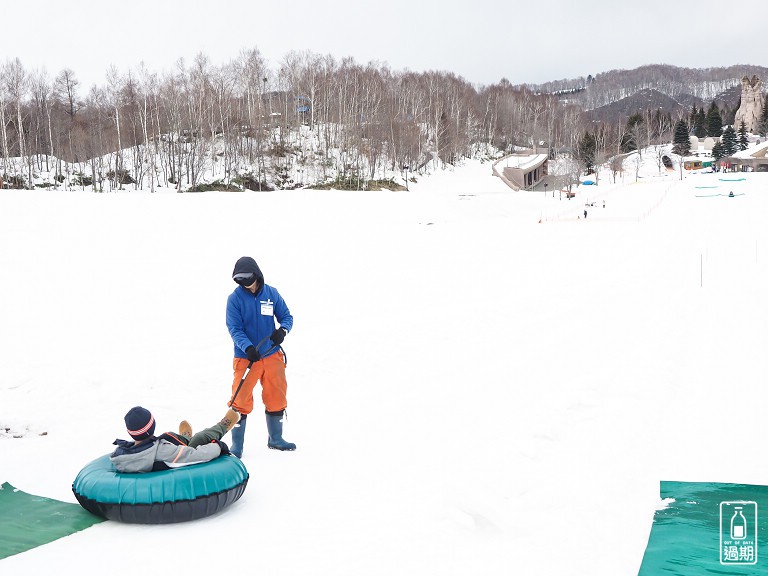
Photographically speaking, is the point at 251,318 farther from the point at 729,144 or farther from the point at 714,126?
the point at 714,126

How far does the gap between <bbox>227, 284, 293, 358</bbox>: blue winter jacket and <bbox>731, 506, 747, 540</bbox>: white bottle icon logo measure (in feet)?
12.0

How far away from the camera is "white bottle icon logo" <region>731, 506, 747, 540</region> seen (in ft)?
14.6

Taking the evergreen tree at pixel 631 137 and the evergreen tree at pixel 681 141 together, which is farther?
the evergreen tree at pixel 631 137

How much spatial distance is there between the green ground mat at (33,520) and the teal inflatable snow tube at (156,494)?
0.47 ft

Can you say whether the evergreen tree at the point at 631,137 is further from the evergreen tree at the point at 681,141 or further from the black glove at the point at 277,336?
the black glove at the point at 277,336

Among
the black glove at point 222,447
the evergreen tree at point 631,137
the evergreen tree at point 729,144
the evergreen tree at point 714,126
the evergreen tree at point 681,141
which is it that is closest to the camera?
the black glove at point 222,447

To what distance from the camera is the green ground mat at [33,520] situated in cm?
408

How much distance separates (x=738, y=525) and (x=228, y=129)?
53421mm

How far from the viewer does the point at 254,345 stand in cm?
562

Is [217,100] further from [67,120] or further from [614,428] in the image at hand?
[614,428]

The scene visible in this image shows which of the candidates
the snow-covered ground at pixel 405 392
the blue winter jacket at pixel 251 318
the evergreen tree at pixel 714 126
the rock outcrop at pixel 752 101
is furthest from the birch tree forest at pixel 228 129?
the rock outcrop at pixel 752 101

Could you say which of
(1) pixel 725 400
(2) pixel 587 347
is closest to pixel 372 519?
(1) pixel 725 400

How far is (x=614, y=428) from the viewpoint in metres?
6.43

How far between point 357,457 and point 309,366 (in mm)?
3106
